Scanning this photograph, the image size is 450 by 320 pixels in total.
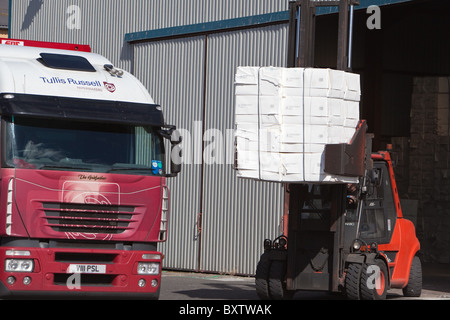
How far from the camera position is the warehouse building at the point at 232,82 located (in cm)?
2225

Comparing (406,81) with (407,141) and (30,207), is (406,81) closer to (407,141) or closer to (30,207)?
(407,141)

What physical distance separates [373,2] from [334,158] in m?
6.20

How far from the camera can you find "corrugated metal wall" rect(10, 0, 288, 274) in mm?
21984

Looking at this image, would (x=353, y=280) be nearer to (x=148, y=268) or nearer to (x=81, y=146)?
(x=148, y=268)

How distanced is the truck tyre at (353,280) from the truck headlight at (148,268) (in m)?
3.46

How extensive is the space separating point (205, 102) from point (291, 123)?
30.6ft

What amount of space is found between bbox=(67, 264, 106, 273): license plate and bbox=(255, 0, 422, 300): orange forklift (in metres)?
3.69

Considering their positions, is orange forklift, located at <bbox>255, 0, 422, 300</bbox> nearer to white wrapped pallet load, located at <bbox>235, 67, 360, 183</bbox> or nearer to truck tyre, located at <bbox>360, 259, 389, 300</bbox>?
truck tyre, located at <bbox>360, 259, 389, 300</bbox>

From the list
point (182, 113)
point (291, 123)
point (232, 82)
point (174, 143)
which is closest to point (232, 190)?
point (232, 82)

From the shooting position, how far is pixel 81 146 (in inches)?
526

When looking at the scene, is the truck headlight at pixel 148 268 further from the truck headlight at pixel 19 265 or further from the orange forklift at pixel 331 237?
the orange forklift at pixel 331 237

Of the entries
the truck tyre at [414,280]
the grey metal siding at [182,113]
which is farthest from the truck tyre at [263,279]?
the grey metal siding at [182,113]

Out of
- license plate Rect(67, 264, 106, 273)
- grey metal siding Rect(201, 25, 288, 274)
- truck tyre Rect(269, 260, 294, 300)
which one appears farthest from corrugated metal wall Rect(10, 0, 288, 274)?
license plate Rect(67, 264, 106, 273)
